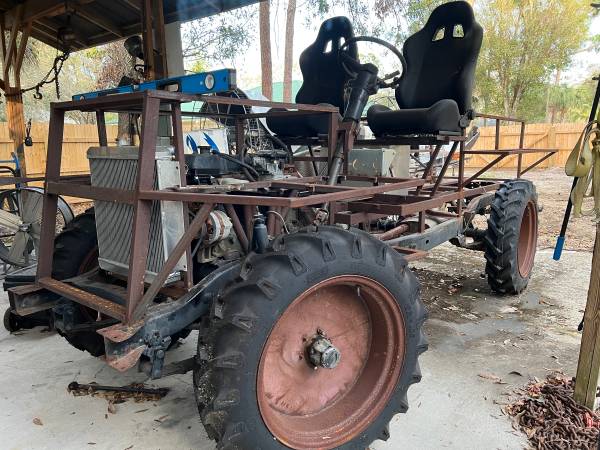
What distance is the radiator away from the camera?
80.8 inches

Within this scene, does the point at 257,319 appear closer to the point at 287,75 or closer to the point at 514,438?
the point at 514,438

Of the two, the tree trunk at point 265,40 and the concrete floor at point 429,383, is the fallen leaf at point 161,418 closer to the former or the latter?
the concrete floor at point 429,383

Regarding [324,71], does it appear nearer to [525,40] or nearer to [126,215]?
[126,215]

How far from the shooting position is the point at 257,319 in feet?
5.57

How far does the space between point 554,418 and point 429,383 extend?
637 mm

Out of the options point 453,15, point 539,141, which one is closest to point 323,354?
point 453,15

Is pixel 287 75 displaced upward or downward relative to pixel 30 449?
upward

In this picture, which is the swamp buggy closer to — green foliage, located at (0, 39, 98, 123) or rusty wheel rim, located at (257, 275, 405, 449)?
rusty wheel rim, located at (257, 275, 405, 449)

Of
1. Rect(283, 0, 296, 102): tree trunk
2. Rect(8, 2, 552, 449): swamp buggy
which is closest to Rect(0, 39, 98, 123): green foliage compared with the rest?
Rect(283, 0, 296, 102): tree trunk

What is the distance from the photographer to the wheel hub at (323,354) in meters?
2.01

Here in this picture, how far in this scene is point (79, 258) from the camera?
Answer: 2.66 metres

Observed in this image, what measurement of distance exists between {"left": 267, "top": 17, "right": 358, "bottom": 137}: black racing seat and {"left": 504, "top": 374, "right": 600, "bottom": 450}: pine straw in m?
2.54

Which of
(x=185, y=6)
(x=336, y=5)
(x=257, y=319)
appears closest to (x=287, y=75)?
(x=336, y=5)

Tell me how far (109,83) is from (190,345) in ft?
59.1
